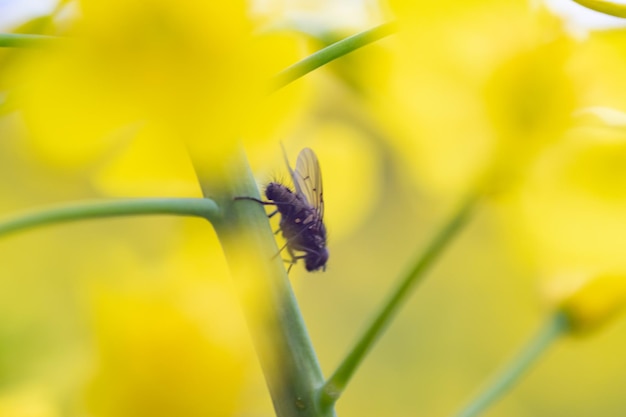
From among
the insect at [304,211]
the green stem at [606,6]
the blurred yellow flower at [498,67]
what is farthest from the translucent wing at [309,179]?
the green stem at [606,6]

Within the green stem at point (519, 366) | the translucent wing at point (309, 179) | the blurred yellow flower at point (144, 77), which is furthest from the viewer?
the translucent wing at point (309, 179)

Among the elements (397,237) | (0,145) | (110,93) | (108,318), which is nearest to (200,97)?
(110,93)

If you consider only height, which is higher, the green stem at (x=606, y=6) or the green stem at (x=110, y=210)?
the green stem at (x=606, y=6)

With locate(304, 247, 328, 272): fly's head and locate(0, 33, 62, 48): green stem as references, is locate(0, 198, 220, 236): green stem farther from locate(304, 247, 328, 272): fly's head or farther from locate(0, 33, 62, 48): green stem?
locate(304, 247, 328, 272): fly's head

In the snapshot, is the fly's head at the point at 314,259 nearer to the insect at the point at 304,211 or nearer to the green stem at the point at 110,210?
the insect at the point at 304,211

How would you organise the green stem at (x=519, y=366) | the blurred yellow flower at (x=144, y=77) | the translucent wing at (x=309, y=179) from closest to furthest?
the blurred yellow flower at (x=144, y=77) → the green stem at (x=519, y=366) → the translucent wing at (x=309, y=179)

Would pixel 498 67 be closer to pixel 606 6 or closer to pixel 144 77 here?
pixel 606 6

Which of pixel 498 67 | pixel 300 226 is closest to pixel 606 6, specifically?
pixel 498 67

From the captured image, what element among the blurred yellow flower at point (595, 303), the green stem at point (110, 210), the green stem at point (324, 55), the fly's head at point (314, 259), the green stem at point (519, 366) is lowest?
the green stem at point (519, 366)
